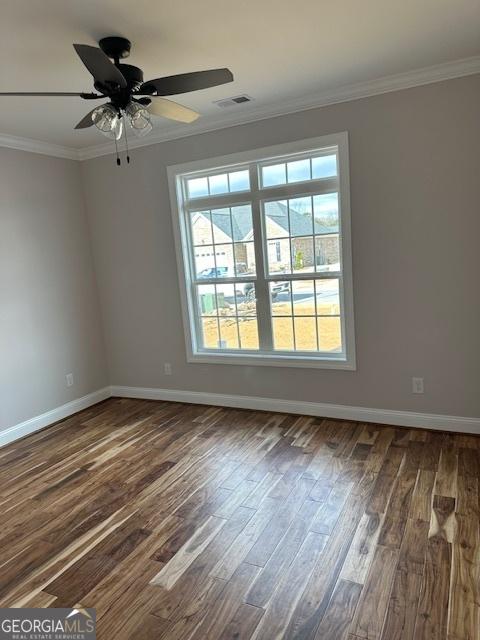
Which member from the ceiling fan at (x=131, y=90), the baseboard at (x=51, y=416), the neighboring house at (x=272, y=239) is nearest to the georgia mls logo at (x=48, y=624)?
the baseboard at (x=51, y=416)

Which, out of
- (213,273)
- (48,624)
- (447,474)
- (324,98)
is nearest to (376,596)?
(447,474)

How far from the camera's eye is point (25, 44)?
228 cm

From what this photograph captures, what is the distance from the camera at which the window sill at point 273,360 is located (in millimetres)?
3756

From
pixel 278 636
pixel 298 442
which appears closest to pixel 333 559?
pixel 278 636

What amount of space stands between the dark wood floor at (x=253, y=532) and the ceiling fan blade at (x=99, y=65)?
235cm

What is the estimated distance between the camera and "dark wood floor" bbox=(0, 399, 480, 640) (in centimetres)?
183

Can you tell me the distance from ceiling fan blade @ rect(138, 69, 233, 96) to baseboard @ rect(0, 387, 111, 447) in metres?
3.19

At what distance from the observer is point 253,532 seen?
2.38 meters

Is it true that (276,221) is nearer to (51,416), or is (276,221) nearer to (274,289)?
(274,289)

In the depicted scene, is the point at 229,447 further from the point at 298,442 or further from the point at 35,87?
the point at 35,87

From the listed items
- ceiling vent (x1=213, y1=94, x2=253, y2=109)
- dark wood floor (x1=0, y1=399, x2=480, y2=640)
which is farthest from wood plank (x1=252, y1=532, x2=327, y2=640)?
ceiling vent (x1=213, y1=94, x2=253, y2=109)

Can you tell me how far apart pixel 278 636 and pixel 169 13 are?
2.81 meters

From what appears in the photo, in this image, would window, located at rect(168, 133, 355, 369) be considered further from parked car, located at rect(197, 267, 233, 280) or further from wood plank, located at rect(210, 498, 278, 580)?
wood plank, located at rect(210, 498, 278, 580)

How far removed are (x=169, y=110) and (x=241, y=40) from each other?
0.57 metres
